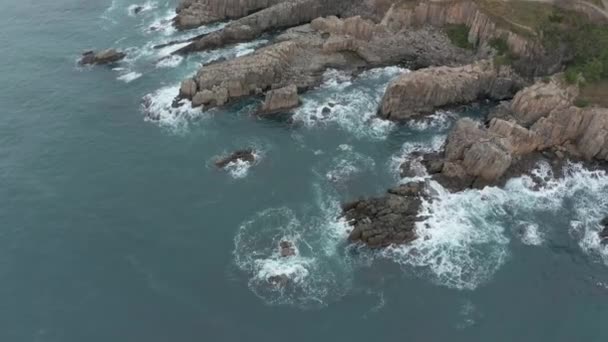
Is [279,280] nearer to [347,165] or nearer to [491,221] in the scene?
[347,165]

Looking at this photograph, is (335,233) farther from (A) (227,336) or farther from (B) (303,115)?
(B) (303,115)

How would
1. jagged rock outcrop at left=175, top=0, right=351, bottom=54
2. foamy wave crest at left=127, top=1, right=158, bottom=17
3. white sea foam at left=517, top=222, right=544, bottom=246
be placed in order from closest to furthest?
1. white sea foam at left=517, top=222, right=544, bottom=246
2. jagged rock outcrop at left=175, top=0, right=351, bottom=54
3. foamy wave crest at left=127, top=1, right=158, bottom=17

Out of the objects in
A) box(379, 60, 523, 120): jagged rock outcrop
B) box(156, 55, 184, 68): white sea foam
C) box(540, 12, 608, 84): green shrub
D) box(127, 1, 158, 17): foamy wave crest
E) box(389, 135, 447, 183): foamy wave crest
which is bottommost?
box(389, 135, 447, 183): foamy wave crest

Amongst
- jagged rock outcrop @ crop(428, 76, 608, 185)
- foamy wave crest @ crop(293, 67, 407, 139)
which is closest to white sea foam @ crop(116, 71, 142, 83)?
foamy wave crest @ crop(293, 67, 407, 139)

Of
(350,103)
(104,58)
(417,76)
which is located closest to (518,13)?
(417,76)

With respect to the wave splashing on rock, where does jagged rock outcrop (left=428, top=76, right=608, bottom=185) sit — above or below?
above

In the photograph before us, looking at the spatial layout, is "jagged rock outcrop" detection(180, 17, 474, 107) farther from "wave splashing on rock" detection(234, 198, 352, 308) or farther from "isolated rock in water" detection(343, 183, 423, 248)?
"isolated rock in water" detection(343, 183, 423, 248)
